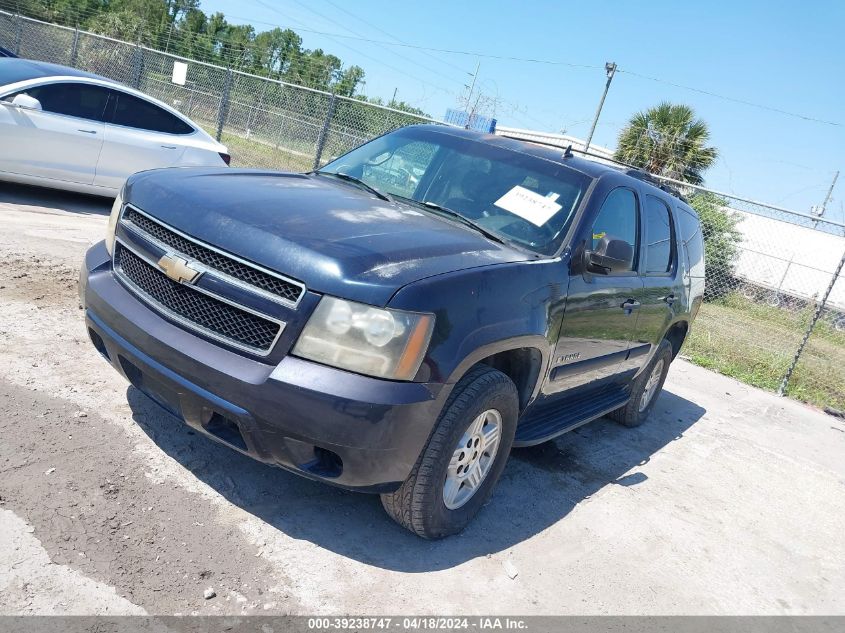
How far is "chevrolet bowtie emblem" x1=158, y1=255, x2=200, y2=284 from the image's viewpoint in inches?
111

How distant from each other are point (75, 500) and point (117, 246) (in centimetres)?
121

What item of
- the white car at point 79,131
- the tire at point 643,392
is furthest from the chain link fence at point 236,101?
the tire at point 643,392

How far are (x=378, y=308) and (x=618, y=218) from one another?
231 cm

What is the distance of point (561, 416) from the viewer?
419cm

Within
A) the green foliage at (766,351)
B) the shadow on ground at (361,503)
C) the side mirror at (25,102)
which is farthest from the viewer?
the green foliage at (766,351)

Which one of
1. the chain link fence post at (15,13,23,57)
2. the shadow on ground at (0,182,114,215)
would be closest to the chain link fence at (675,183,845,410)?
the shadow on ground at (0,182,114,215)

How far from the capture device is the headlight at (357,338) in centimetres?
259

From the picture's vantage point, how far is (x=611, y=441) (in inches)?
217

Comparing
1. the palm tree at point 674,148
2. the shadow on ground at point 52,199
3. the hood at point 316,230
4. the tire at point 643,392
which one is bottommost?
the shadow on ground at point 52,199

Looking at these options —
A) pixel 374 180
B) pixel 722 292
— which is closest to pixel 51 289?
pixel 374 180

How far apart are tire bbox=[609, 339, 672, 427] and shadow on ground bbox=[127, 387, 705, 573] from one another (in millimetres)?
1122

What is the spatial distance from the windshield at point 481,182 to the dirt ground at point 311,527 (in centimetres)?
155

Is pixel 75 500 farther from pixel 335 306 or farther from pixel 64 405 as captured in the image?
pixel 335 306

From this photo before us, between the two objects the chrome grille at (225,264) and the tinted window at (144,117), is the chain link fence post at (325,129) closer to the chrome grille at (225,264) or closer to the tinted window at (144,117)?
the tinted window at (144,117)
